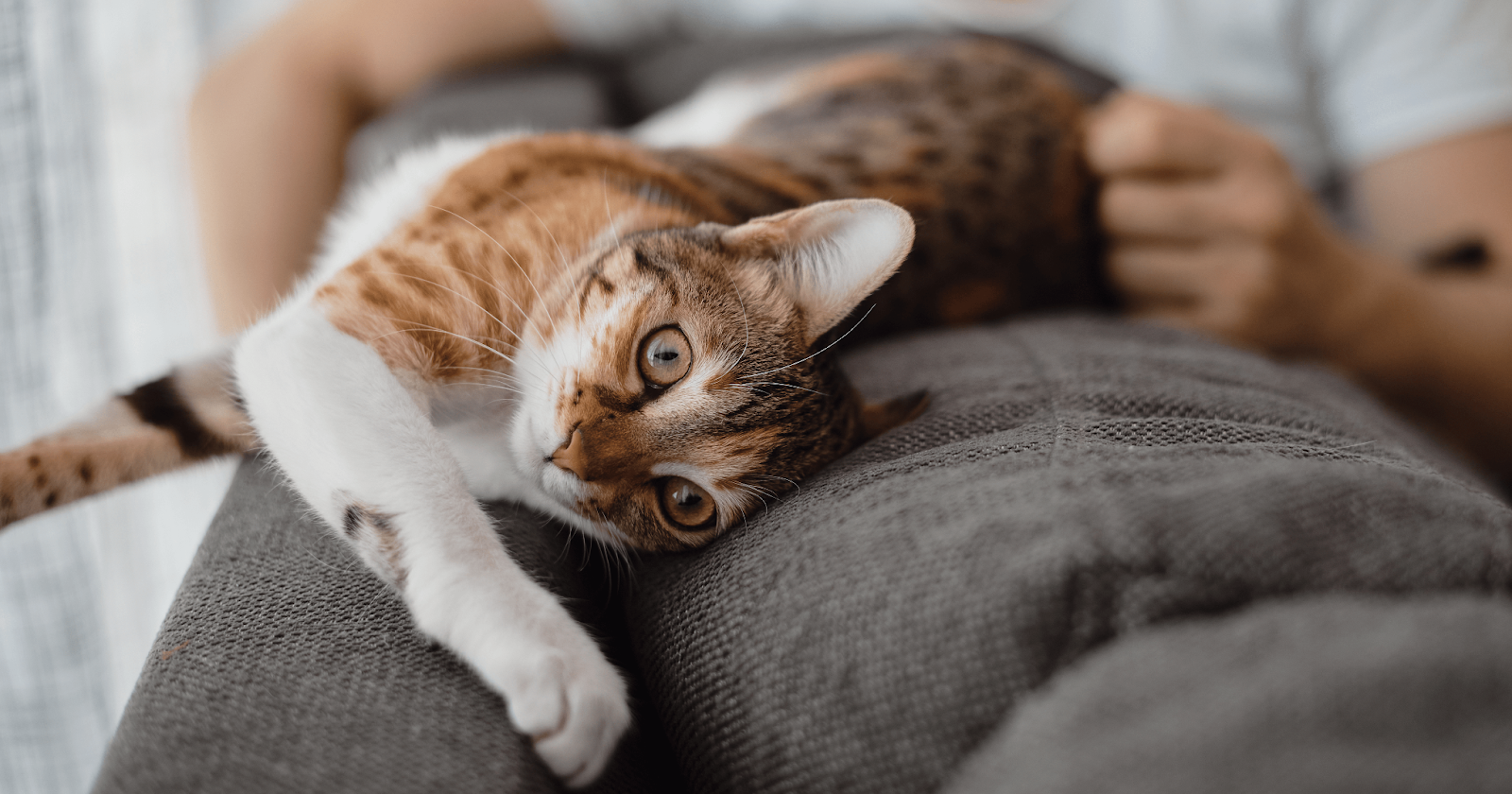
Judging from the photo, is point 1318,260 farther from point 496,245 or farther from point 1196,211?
point 496,245

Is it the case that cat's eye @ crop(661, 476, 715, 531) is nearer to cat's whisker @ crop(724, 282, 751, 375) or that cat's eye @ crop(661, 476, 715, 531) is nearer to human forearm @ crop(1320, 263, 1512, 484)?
cat's whisker @ crop(724, 282, 751, 375)

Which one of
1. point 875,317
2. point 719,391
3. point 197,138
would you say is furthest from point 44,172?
point 875,317

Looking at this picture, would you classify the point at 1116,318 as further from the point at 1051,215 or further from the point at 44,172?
the point at 44,172

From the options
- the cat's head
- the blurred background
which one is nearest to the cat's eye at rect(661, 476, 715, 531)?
the cat's head

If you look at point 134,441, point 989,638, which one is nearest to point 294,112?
point 134,441

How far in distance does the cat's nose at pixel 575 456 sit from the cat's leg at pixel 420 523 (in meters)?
0.13

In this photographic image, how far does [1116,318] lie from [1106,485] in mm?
1043

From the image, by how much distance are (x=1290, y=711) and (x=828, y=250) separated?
2.45ft

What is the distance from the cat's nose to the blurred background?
3.22 ft

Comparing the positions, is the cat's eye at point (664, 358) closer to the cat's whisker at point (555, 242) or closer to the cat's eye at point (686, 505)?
the cat's eye at point (686, 505)

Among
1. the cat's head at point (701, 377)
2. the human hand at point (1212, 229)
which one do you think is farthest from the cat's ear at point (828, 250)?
the human hand at point (1212, 229)

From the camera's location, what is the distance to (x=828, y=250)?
1.11 metres

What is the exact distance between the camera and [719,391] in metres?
1.07

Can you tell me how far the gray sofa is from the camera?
537 millimetres
